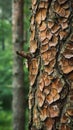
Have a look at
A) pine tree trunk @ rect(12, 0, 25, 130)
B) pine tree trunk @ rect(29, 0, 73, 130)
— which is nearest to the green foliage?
pine tree trunk @ rect(12, 0, 25, 130)

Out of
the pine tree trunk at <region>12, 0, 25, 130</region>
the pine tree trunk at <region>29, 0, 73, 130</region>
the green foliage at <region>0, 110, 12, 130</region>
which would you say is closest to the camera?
the pine tree trunk at <region>29, 0, 73, 130</region>

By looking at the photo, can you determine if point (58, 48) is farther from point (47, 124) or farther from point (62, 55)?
point (47, 124)

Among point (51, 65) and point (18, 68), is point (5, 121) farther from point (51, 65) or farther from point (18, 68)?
point (51, 65)

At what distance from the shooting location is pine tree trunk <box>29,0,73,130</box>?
225cm

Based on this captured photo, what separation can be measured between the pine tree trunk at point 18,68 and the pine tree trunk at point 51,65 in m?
4.13

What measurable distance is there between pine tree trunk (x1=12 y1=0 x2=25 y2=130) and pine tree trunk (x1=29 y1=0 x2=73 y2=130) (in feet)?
13.6

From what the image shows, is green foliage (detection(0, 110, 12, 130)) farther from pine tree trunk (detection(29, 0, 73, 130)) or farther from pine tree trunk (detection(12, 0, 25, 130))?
pine tree trunk (detection(29, 0, 73, 130))

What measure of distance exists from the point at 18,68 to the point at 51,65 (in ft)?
14.4

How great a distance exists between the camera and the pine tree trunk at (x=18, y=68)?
259 inches

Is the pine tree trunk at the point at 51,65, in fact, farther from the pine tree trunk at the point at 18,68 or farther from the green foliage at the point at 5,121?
the green foliage at the point at 5,121

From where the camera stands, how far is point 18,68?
670 cm

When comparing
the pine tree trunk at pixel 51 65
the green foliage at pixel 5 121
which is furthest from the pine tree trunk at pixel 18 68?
the green foliage at pixel 5 121

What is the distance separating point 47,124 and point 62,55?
43 centimetres

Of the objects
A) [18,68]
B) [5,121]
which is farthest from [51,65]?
[5,121]
